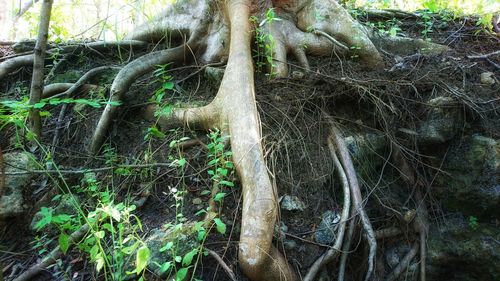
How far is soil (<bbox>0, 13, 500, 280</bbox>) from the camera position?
2479 millimetres

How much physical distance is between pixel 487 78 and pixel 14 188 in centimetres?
438

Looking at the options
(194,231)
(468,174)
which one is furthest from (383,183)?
(194,231)

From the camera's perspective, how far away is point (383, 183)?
3.17 m

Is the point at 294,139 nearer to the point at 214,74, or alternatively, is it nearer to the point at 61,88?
the point at 214,74

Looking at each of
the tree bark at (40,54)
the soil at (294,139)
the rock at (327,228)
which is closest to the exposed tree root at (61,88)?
the soil at (294,139)

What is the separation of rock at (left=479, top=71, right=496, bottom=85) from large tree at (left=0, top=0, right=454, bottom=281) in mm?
554

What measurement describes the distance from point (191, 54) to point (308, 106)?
1.43 m

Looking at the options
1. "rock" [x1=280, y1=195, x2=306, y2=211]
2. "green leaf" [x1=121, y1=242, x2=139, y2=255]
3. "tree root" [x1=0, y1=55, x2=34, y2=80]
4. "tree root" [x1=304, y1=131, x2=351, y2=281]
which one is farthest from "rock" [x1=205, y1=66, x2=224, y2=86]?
"tree root" [x1=0, y1=55, x2=34, y2=80]

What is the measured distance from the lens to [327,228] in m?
2.61

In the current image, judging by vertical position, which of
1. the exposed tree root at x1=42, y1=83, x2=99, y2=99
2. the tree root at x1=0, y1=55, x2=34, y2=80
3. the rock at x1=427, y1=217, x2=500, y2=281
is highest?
the tree root at x1=0, y1=55, x2=34, y2=80

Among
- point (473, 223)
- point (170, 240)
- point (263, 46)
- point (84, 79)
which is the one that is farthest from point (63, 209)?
point (473, 223)

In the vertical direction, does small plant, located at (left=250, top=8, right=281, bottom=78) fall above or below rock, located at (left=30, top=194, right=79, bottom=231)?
above

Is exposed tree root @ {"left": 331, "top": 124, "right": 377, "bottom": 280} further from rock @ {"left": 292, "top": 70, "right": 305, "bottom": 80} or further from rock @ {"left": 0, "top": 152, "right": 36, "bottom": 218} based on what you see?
rock @ {"left": 0, "top": 152, "right": 36, "bottom": 218}

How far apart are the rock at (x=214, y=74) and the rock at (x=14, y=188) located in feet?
5.33
